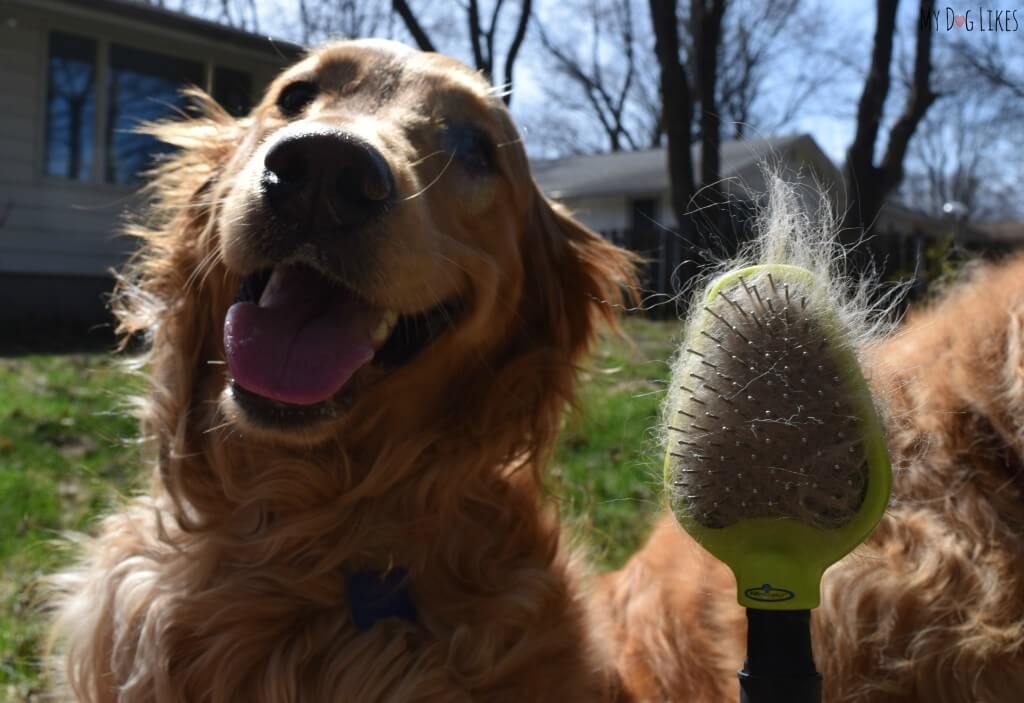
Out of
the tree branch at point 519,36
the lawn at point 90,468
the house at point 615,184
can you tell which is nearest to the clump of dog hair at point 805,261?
the lawn at point 90,468

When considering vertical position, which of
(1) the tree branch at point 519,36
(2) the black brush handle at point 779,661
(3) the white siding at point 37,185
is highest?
(1) the tree branch at point 519,36

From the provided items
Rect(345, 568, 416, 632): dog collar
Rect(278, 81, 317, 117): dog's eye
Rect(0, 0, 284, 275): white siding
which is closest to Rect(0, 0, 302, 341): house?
Rect(0, 0, 284, 275): white siding

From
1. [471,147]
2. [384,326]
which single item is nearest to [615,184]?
[471,147]

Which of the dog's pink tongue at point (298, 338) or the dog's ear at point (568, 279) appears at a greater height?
the dog's ear at point (568, 279)

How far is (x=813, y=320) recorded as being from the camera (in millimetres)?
1295

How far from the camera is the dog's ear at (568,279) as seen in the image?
9.20 ft

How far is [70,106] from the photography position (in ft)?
38.5

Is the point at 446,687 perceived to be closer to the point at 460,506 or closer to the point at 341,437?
the point at 460,506

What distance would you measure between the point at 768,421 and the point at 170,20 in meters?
12.4

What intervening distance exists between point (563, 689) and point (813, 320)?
134cm

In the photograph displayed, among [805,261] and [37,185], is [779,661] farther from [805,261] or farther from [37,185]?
[37,185]

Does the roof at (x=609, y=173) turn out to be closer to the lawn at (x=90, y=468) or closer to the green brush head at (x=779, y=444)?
the lawn at (x=90, y=468)

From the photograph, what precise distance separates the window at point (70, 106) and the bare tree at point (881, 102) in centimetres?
989

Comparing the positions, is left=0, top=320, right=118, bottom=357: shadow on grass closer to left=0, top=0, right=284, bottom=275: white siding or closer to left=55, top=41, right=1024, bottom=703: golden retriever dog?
left=0, top=0, right=284, bottom=275: white siding
